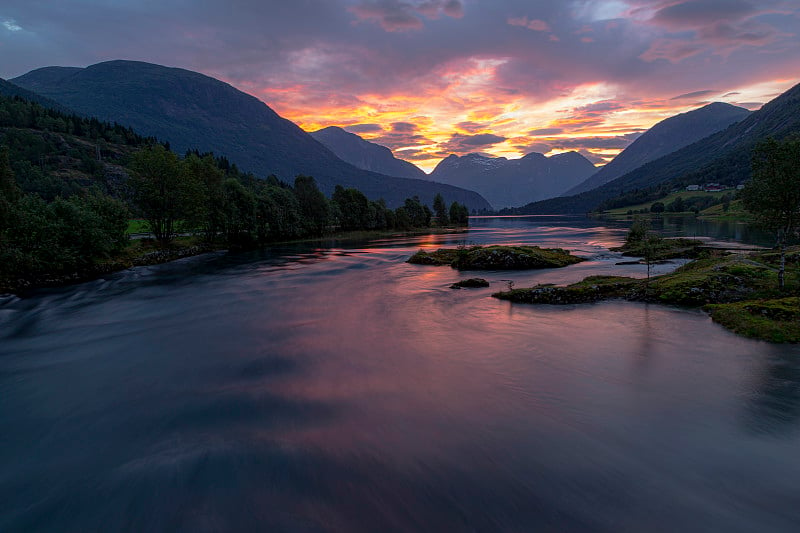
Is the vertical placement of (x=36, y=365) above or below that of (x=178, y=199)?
below

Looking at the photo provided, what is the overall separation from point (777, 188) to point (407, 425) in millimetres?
31583

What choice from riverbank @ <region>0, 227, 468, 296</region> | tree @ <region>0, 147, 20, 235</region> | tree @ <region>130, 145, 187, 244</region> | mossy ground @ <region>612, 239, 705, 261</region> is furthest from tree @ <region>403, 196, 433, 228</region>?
tree @ <region>0, 147, 20, 235</region>

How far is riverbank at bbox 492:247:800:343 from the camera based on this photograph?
2170cm

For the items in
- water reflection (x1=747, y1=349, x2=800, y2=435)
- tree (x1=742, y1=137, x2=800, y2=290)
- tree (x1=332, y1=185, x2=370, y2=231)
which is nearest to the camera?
water reflection (x1=747, y1=349, x2=800, y2=435)

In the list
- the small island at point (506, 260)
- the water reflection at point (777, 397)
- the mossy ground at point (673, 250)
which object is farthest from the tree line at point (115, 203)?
the mossy ground at point (673, 250)

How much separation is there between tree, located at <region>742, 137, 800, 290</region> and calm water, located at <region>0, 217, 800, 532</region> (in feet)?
31.4

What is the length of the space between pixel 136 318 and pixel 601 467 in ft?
114

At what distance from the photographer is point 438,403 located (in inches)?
608

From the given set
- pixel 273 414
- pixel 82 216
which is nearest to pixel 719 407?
pixel 273 414

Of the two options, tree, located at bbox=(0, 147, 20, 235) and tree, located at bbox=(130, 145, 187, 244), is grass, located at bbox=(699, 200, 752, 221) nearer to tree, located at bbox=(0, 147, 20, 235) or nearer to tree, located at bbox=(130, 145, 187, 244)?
tree, located at bbox=(130, 145, 187, 244)

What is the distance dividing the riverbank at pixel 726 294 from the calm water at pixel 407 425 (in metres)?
1.72

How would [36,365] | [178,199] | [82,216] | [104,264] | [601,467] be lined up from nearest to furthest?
[601,467] < [36,365] < [82,216] < [104,264] < [178,199]

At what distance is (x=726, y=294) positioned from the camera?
27453mm

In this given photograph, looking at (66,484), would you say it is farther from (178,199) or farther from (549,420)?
(178,199)
